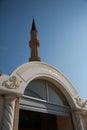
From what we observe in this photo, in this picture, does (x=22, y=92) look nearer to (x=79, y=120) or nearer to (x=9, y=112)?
(x=9, y=112)

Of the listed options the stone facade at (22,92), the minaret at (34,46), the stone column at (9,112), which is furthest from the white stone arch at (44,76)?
the minaret at (34,46)

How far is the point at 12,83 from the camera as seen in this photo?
6297mm

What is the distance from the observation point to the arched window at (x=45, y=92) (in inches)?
298

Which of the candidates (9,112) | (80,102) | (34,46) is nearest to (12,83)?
(9,112)

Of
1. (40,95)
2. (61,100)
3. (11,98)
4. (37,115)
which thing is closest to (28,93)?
(40,95)

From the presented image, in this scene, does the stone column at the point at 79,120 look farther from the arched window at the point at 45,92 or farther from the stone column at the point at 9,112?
the stone column at the point at 9,112

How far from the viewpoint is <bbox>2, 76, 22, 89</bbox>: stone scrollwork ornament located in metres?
6.04

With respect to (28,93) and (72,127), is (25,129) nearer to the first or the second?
(72,127)

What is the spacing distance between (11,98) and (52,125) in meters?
4.49

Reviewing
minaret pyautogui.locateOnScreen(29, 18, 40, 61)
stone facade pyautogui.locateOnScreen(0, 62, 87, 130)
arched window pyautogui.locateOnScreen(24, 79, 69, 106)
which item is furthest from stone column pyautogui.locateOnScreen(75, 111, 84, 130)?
minaret pyautogui.locateOnScreen(29, 18, 40, 61)

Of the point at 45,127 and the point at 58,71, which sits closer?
the point at 58,71

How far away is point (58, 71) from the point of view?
8.99 metres

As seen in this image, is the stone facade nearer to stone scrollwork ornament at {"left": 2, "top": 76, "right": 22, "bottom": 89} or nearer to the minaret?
stone scrollwork ornament at {"left": 2, "top": 76, "right": 22, "bottom": 89}

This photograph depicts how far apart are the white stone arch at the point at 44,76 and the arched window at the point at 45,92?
24cm
